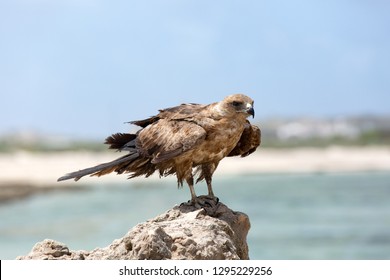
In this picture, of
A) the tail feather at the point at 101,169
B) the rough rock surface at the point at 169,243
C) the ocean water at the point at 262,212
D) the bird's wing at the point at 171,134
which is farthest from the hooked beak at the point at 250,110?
the ocean water at the point at 262,212

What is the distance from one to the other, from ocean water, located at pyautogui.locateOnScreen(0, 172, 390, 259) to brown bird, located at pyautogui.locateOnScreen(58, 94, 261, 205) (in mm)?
16390

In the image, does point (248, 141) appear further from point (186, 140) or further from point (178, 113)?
point (186, 140)

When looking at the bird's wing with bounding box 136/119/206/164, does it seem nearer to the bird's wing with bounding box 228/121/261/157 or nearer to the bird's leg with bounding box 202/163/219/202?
the bird's leg with bounding box 202/163/219/202

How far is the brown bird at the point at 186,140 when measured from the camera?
7.87 metres

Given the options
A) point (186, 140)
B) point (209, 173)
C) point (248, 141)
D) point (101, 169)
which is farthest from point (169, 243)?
point (248, 141)

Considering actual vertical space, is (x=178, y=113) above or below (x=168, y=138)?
above

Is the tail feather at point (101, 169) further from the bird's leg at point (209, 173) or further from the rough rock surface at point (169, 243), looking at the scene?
the rough rock surface at point (169, 243)

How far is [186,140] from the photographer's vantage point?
25.8 ft

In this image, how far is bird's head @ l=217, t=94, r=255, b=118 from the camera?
307 inches

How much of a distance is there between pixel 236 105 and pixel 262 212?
32.3 meters

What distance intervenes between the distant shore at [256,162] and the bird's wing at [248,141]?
4563cm

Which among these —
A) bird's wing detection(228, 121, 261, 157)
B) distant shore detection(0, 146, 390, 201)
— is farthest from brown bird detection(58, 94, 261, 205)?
distant shore detection(0, 146, 390, 201)

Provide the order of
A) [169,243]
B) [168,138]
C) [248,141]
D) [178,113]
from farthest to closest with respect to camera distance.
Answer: [248,141] → [178,113] → [168,138] → [169,243]
